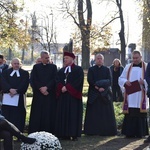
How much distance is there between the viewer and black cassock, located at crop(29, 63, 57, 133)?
32.0 ft

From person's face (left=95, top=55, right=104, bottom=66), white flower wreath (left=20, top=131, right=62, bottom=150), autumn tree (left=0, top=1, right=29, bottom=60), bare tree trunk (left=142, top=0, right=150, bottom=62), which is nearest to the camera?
white flower wreath (left=20, top=131, right=62, bottom=150)

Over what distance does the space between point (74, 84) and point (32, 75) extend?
1021 millimetres

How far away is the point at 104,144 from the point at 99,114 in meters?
1.30

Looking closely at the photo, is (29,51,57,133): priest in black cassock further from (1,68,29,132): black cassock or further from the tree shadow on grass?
the tree shadow on grass

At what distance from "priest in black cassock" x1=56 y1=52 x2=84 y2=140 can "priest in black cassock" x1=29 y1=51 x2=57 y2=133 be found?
0.60 ft

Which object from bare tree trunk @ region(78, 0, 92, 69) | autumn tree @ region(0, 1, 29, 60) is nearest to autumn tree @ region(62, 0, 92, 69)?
bare tree trunk @ region(78, 0, 92, 69)

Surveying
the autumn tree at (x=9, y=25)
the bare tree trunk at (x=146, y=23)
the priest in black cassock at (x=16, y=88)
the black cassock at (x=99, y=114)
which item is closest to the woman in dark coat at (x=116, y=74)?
the black cassock at (x=99, y=114)

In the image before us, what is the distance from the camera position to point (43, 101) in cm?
976

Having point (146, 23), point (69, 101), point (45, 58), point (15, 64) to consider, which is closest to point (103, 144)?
point (69, 101)

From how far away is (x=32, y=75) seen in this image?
9.84 meters

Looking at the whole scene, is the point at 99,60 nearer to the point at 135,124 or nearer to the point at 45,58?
the point at 45,58

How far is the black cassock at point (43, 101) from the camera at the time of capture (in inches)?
384

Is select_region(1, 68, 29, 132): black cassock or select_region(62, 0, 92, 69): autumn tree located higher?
select_region(62, 0, 92, 69): autumn tree

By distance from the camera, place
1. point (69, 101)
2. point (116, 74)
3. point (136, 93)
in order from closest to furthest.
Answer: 1. point (69, 101)
2. point (136, 93)
3. point (116, 74)
